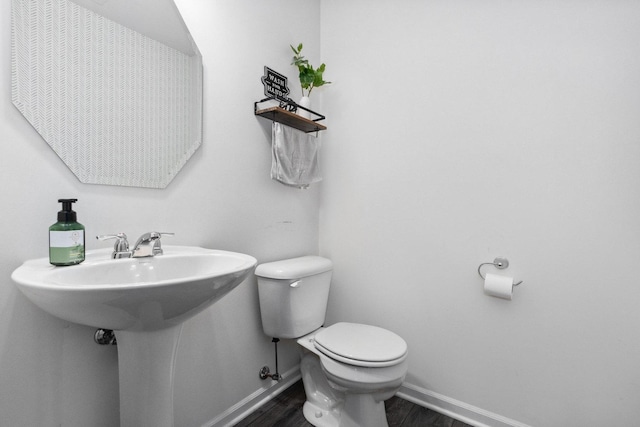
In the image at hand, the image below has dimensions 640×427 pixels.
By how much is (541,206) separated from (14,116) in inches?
70.4

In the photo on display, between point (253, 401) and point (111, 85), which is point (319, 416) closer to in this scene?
point (253, 401)

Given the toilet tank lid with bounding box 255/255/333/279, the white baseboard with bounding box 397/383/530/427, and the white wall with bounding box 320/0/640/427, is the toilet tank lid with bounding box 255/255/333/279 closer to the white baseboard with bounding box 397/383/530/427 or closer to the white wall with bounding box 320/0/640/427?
the white wall with bounding box 320/0/640/427

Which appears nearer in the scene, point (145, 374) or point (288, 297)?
point (145, 374)

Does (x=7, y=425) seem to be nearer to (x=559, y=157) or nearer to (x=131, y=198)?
(x=131, y=198)

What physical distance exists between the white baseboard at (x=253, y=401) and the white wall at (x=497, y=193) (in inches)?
16.4

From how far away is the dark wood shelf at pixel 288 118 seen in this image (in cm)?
137

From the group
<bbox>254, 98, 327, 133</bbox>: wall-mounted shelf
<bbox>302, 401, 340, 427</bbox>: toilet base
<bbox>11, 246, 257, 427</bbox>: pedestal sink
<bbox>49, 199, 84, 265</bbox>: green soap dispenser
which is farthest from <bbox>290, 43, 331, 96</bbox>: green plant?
<bbox>302, 401, 340, 427</bbox>: toilet base

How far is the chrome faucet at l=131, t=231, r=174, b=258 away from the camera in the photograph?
0.90 meters

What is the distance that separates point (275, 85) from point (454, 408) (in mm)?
1819

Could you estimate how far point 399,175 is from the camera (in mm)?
1553

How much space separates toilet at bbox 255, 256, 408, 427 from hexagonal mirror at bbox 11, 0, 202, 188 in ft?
2.25

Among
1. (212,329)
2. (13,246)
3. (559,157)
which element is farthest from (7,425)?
(559,157)

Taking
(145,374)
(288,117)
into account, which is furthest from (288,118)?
(145,374)

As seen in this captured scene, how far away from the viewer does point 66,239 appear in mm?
754
